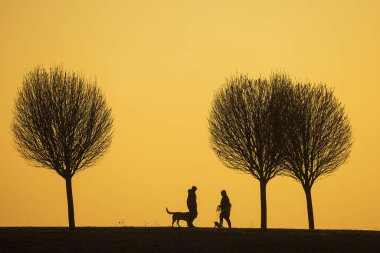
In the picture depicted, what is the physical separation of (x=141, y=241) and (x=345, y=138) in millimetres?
25723

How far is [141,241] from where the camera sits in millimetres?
36094

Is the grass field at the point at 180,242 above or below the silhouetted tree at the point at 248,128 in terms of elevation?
below

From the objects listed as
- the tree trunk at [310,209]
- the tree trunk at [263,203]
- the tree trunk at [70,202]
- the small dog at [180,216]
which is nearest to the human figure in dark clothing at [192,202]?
the small dog at [180,216]

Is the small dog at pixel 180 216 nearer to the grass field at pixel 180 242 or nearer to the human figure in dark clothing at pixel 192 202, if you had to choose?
the human figure in dark clothing at pixel 192 202

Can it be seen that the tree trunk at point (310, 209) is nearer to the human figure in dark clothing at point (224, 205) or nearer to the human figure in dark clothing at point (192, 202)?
the human figure in dark clothing at point (224, 205)

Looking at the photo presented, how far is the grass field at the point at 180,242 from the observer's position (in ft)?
113

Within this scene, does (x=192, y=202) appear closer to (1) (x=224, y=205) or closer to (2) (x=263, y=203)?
(1) (x=224, y=205)

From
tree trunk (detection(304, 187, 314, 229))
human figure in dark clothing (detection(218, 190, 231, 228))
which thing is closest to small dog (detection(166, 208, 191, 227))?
human figure in dark clothing (detection(218, 190, 231, 228))

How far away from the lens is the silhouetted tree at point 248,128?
53094mm

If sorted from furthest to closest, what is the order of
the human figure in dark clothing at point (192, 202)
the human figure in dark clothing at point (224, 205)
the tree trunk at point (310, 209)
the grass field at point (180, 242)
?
the tree trunk at point (310, 209)
the human figure in dark clothing at point (224, 205)
the human figure in dark clothing at point (192, 202)
the grass field at point (180, 242)

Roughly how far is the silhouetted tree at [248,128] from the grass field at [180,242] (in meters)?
12.8

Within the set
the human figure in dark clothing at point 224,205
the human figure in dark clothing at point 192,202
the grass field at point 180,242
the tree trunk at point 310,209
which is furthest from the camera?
the tree trunk at point 310,209

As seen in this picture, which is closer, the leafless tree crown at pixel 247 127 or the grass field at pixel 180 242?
the grass field at pixel 180 242

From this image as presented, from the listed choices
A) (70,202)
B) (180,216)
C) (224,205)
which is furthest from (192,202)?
(70,202)
